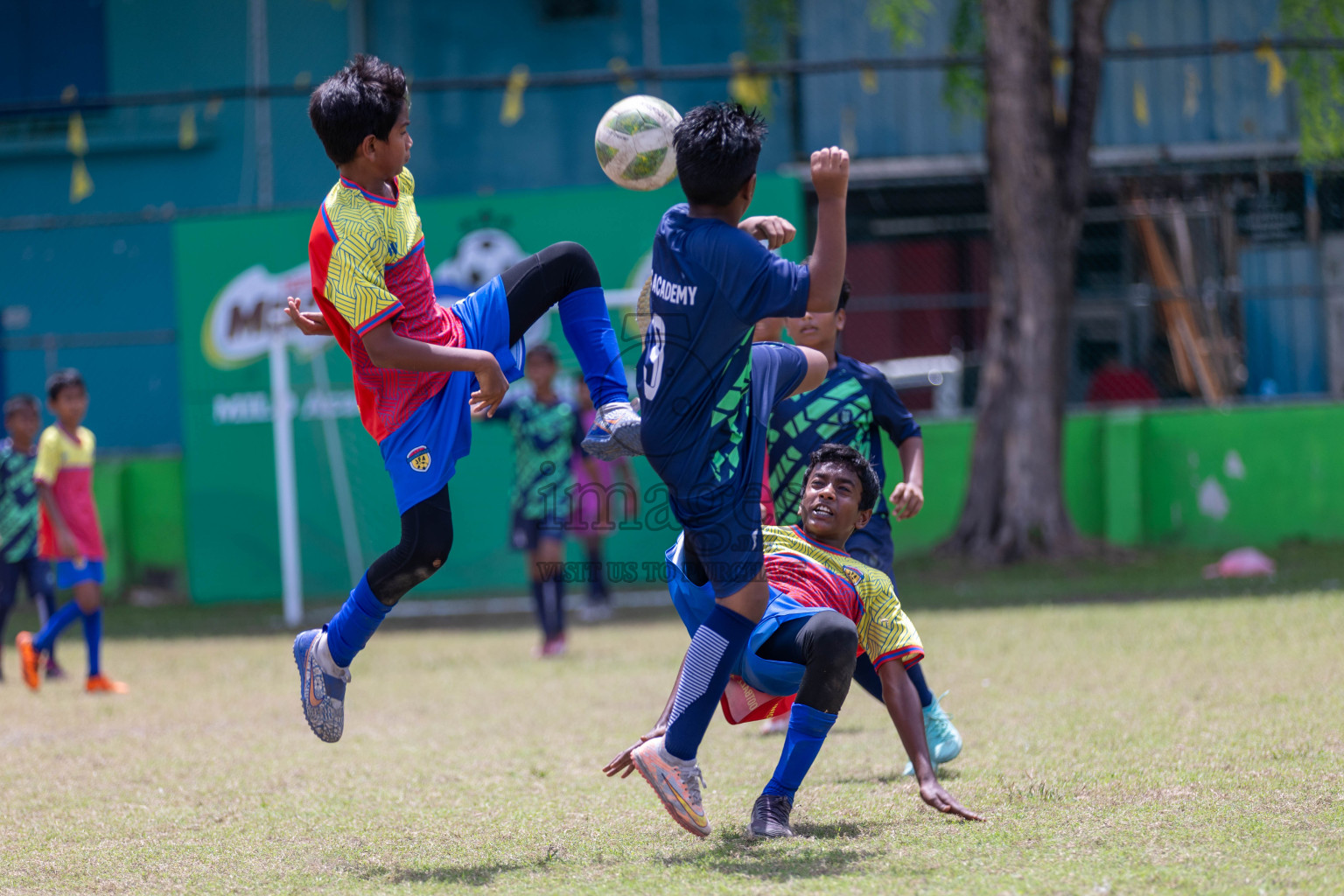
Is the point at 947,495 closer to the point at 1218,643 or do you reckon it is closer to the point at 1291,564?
the point at 1291,564

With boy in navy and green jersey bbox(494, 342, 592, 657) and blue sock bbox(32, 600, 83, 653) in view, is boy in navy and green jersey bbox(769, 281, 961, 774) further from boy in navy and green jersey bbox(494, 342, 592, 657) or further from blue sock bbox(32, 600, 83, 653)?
blue sock bbox(32, 600, 83, 653)

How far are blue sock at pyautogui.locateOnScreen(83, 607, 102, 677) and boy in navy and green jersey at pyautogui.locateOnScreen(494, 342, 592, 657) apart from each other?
8.59 feet

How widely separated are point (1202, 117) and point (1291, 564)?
6862 mm

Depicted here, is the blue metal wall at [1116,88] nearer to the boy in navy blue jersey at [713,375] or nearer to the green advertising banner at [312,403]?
the green advertising banner at [312,403]

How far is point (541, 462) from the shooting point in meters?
9.24

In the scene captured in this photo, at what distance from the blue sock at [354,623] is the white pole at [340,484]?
7.77 meters

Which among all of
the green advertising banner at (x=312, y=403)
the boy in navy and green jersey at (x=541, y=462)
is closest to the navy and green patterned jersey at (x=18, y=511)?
the boy in navy and green jersey at (x=541, y=462)

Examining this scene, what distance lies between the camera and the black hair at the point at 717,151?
3514 mm

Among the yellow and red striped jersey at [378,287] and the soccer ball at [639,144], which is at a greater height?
the soccer ball at [639,144]

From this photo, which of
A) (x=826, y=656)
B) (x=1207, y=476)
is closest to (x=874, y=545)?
(x=826, y=656)

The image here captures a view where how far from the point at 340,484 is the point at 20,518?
3.31 m

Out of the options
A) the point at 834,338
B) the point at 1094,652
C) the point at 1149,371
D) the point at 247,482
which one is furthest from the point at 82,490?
the point at 1149,371

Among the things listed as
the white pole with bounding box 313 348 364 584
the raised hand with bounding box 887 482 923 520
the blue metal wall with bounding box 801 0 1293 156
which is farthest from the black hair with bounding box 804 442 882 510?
the blue metal wall with bounding box 801 0 1293 156

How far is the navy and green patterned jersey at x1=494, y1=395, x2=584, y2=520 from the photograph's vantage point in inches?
362
